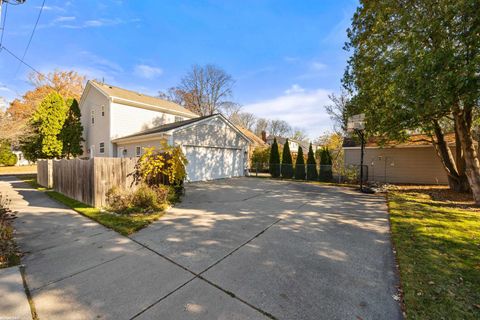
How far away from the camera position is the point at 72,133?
16.6 metres

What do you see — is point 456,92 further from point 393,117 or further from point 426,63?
point 393,117

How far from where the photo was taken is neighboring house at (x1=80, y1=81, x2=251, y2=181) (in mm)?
13062

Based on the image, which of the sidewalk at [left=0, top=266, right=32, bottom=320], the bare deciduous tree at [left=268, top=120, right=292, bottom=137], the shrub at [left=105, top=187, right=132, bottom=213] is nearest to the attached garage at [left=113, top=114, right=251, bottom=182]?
the shrub at [left=105, top=187, right=132, bottom=213]

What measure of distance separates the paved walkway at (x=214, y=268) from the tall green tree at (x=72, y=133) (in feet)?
41.9

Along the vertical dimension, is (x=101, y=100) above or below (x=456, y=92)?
above

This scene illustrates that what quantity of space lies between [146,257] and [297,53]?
42.3 feet

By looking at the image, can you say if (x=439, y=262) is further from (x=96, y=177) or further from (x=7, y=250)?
(x=96, y=177)

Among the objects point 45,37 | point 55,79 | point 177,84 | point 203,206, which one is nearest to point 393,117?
point 203,206

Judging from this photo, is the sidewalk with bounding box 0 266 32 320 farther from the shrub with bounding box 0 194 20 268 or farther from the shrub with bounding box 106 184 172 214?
the shrub with bounding box 106 184 172 214

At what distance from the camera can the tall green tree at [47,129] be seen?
1531cm

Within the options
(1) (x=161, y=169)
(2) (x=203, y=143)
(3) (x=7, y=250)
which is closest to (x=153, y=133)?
(2) (x=203, y=143)

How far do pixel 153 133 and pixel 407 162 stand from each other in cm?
1729

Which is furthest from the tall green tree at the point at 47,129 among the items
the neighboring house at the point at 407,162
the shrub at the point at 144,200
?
the neighboring house at the point at 407,162

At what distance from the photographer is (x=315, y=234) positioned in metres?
4.74
